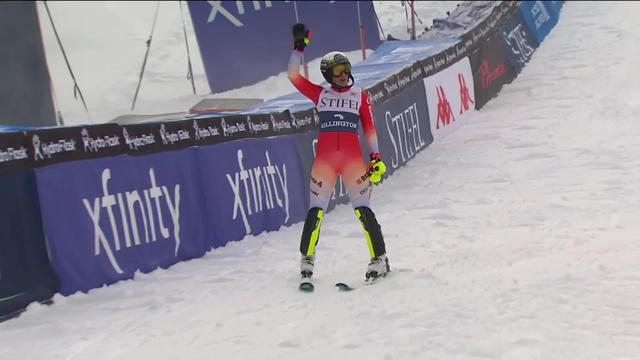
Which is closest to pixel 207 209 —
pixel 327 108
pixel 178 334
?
pixel 327 108

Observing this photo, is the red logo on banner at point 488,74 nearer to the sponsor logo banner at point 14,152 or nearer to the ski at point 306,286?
the ski at point 306,286

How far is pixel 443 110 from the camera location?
50.2 ft

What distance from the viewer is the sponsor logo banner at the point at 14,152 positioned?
6363mm

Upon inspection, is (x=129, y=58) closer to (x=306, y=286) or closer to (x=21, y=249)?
(x=21, y=249)

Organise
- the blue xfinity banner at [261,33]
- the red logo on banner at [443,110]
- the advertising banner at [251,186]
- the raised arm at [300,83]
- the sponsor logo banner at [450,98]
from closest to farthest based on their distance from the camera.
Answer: the raised arm at [300,83] → the advertising banner at [251,186] → the sponsor logo banner at [450,98] → the red logo on banner at [443,110] → the blue xfinity banner at [261,33]

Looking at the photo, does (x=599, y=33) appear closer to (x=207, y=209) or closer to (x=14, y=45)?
(x=14, y=45)

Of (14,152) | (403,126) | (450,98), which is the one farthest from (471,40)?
(14,152)

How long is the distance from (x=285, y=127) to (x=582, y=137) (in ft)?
19.1

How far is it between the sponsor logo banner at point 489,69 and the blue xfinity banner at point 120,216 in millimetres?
10041

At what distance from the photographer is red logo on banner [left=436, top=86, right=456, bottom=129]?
15113 mm

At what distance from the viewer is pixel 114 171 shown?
7.41 meters

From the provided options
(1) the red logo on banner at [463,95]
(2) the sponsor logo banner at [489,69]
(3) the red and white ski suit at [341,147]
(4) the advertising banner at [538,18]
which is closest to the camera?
(3) the red and white ski suit at [341,147]

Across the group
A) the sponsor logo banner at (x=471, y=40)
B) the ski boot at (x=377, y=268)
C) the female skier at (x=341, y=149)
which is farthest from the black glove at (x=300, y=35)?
the sponsor logo banner at (x=471, y=40)

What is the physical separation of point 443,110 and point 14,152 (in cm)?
1004
